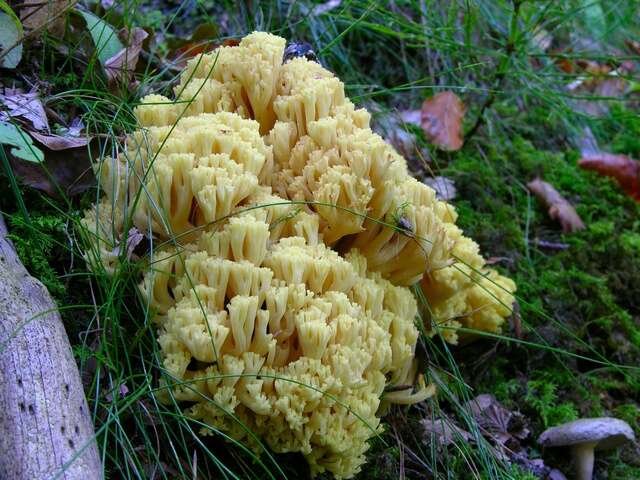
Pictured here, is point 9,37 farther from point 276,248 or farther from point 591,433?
point 591,433

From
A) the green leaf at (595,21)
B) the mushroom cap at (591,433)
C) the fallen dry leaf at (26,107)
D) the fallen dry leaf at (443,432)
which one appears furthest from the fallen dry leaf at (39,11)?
the green leaf at (595,21)

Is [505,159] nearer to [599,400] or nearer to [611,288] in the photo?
[611,288]

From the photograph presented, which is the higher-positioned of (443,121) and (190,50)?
(190,50)

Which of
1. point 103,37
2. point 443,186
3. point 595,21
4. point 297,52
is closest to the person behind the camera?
point 297,52

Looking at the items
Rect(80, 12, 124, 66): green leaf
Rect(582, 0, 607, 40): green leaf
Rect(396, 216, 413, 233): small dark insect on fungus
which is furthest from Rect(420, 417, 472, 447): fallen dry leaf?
Rect(582, 0, 607, 40): green leaf

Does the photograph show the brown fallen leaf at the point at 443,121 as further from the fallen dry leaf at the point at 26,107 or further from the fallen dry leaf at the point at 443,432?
the fallen dry leaf at the point at 26,107

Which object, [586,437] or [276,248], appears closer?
[276,248]

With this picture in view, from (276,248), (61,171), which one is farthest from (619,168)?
(61,171)

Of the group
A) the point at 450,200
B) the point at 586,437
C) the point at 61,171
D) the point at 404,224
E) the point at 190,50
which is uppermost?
the point at 190,50
